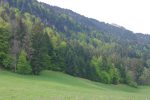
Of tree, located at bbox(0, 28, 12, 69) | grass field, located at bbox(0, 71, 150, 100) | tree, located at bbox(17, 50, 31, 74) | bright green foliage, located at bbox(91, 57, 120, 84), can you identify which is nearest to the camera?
grass field, located at bbox(0, 71, 150, 100)

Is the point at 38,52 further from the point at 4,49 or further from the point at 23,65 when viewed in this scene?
the point at 4,49

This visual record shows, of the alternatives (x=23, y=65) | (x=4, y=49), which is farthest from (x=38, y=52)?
(x=4, y=49)

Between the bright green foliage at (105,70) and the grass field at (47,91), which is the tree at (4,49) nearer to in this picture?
the grass field at (47,91)

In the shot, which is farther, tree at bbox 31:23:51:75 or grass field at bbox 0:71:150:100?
tree at bbox 31:23:51:75

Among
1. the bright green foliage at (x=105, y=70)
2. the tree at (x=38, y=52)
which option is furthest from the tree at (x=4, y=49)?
the bright green foliage at (x=105, y=70)

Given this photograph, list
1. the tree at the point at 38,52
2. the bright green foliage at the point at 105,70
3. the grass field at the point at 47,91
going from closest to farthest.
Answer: the grass field at the point at 47,91 → the tree at the point at 38,52 → the bright green foliage at the point at 105,70

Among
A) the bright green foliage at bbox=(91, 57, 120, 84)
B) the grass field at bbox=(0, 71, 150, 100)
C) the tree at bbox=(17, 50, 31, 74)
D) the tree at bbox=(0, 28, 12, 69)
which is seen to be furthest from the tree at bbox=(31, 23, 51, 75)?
the bright green foliage at bbox=(91, 57, 120, 84)

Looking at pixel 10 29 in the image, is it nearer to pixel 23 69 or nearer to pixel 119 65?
pixel 23 69

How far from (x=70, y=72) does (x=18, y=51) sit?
22.7m

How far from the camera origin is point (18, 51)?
75.2 metres

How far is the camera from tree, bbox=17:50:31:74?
72.4 meters

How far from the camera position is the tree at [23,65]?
72.4 metres

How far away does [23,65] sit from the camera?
238 ft

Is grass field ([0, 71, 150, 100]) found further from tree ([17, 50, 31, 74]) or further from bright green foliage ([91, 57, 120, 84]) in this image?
bright green foliage ([91, 57, 120, 84])
